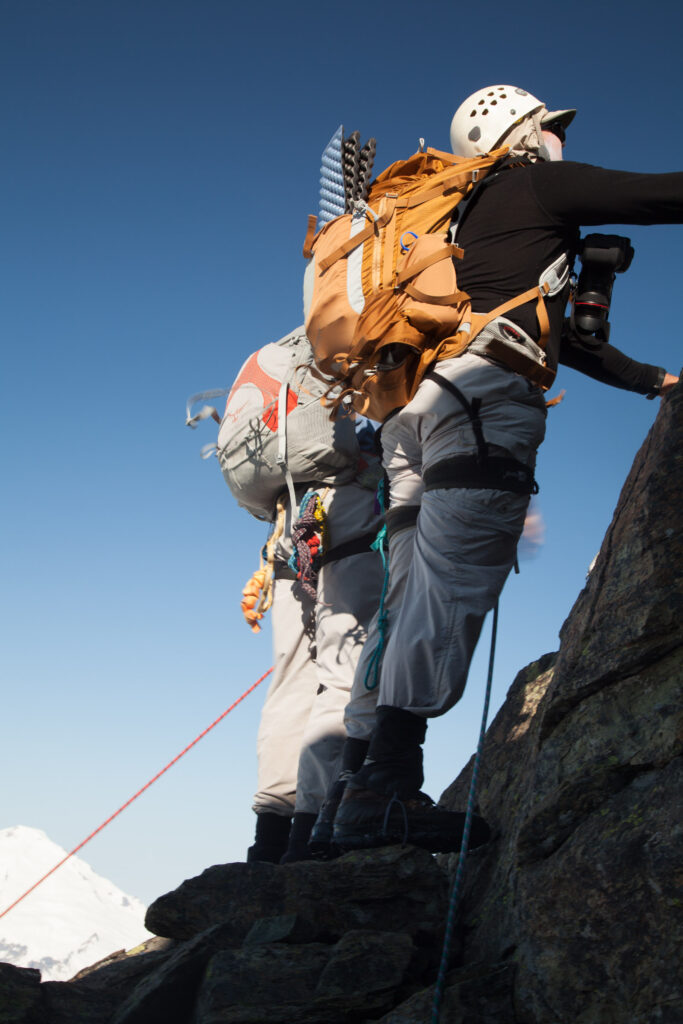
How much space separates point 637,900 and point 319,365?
286 centimetres

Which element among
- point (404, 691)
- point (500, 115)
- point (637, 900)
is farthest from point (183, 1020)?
point (500, 115)

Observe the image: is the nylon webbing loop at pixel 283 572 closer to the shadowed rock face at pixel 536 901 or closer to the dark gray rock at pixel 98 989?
the shadowed rock face at pixel 536 901

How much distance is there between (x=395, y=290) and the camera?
13.5 feet

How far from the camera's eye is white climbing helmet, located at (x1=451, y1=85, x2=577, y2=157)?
15.4 ft

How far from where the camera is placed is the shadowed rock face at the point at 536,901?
2617 mm

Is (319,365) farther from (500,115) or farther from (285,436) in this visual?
(500,115)

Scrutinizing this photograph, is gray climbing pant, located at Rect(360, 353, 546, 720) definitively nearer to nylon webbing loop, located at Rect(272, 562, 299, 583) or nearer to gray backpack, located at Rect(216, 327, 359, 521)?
gray backpack, located at Rect(216, 327, 359, 521)

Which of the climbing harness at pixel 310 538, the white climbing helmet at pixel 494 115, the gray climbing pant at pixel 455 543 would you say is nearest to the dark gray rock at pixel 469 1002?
the gray climbing pant at pixel 455 543

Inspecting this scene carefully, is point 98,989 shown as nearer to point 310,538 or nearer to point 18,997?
point 18,997

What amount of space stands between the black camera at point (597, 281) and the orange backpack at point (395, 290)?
55 centimetres

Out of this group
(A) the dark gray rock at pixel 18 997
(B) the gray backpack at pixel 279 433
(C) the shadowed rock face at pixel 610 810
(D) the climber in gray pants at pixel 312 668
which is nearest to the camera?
(C) the shadowed rock face at pixel 610 810

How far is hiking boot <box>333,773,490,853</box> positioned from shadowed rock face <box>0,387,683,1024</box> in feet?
0.22

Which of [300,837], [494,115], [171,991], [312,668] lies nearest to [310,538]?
[312,668]

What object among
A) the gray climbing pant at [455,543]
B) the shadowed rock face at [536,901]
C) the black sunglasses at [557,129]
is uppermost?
the black sunglasses at [557,129]
